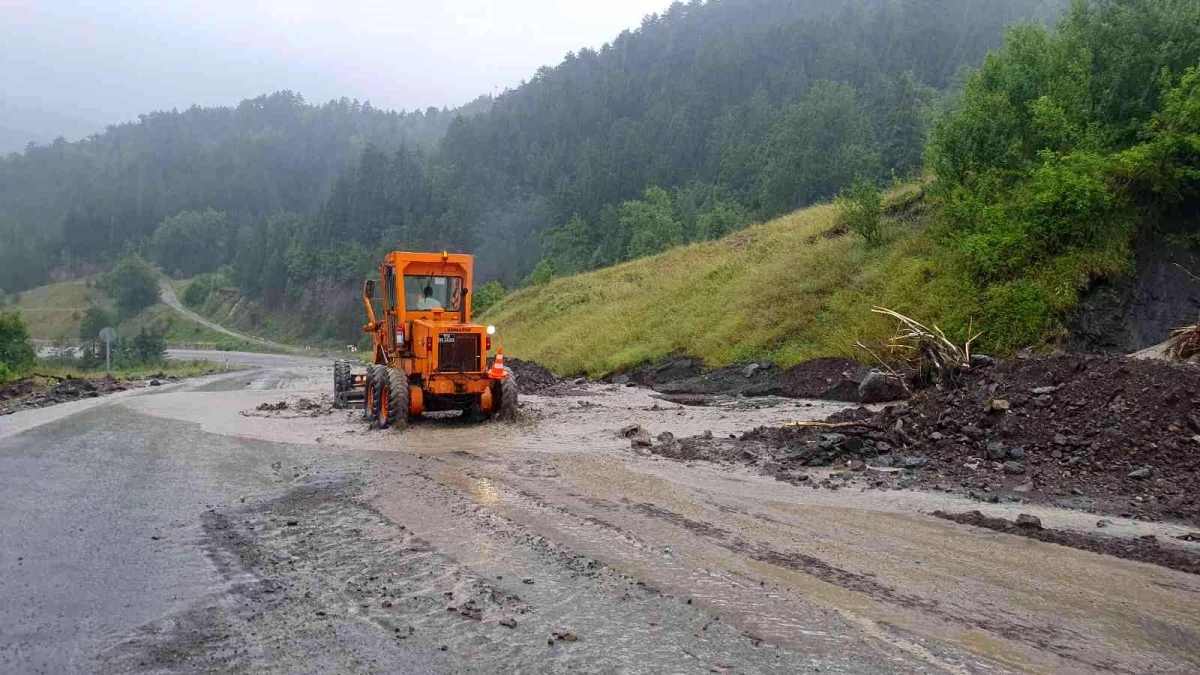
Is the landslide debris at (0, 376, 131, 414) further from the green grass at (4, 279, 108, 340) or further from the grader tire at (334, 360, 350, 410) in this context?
the green grass at (4, 279, 108, 340)

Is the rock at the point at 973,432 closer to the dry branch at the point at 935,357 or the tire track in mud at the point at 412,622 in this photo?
the dry branch at the point at 935,357

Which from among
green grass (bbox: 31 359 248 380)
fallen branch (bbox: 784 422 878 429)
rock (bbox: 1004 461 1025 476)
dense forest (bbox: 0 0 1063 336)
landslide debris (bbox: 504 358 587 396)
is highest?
dense forest (bbox: 0 0 1063 336)

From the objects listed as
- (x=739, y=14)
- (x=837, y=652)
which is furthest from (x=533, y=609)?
(x=739, y=14)

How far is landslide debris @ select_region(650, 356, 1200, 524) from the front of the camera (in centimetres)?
898

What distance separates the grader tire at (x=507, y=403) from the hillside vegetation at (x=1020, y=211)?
8412 millimetres

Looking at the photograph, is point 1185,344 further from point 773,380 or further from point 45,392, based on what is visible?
point 45,392

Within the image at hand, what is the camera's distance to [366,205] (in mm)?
121125

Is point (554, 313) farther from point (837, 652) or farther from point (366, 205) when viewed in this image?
point (366, 205)

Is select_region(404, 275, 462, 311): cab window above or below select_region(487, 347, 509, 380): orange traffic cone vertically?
above

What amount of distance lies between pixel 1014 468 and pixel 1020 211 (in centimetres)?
1111

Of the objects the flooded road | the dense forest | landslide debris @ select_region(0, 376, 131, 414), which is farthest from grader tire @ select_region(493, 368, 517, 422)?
the dense forest

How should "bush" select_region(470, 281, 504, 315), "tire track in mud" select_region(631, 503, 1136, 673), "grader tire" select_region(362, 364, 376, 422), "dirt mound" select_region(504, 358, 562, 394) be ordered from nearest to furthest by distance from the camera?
"tire track in mud" select_region(631, 503, 1136, 673)
"grader tire" select_region(362, 364, 376, 422)
"dirt mound" select_region(504, 358, 562, 394)
"bush" select_region(470, 281, 504, 315)

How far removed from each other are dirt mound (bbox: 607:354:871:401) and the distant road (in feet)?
234

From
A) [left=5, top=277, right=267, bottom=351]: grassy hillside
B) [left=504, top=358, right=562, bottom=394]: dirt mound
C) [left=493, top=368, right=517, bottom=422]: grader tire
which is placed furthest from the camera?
[left=5, top=277, right=267, bottom=351]: grassy hillside
